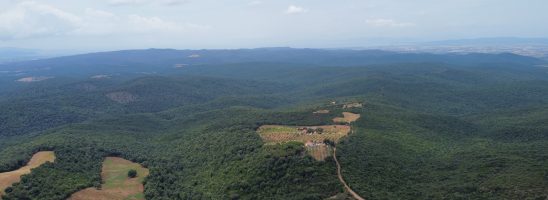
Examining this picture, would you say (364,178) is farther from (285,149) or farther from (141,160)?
(141,160)

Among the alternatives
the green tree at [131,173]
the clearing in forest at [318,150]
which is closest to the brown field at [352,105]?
the clearing in forest at [318,150]

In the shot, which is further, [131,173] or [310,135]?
[310,135]

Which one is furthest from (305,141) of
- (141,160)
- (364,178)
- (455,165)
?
(141,160)

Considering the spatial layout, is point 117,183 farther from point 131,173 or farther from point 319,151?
point 319,151

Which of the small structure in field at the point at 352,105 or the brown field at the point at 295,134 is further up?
the small structure in field at the point at 352,105

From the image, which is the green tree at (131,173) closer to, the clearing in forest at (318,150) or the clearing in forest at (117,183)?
the clearing in forest at (117,183)

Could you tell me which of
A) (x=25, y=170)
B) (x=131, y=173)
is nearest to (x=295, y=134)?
(x=131, y=173)
